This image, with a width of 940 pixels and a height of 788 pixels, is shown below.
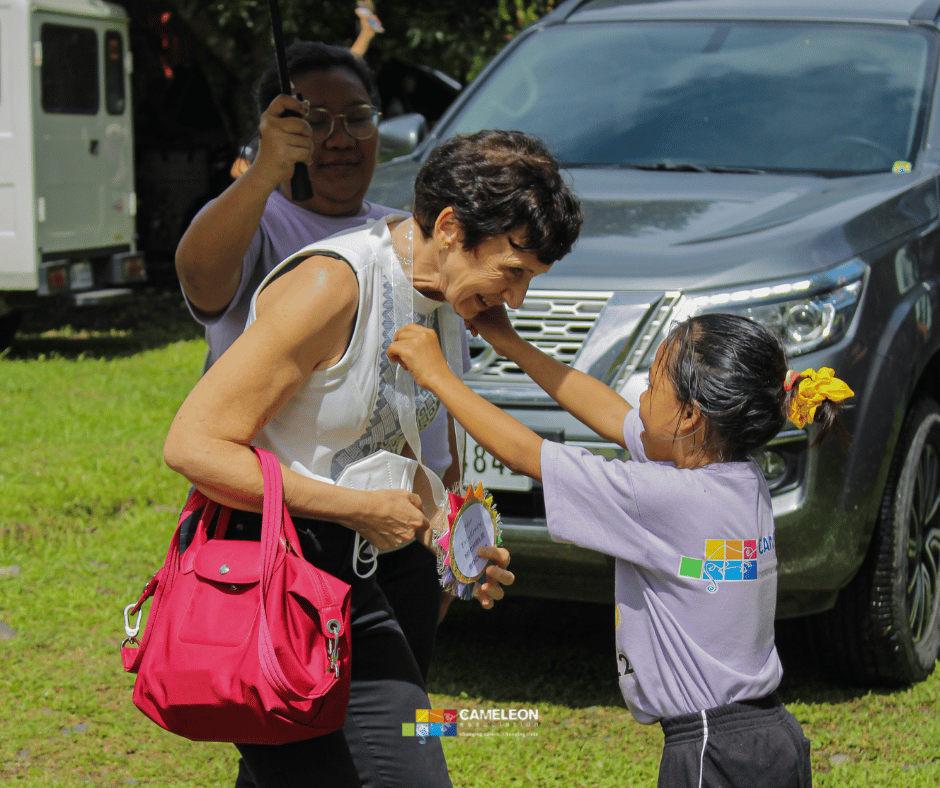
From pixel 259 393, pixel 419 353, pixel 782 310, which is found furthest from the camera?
pixel 782 310

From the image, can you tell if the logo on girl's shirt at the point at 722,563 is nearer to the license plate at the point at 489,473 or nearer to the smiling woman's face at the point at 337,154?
the smiling woman's face at the point at 337,154

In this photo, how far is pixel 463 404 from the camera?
2121 mm

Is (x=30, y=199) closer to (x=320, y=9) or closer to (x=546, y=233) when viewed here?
(x=320, y=9)

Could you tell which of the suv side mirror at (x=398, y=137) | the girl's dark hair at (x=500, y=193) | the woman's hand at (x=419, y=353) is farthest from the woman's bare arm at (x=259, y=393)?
the suv side mirror at (x=398, y=137)

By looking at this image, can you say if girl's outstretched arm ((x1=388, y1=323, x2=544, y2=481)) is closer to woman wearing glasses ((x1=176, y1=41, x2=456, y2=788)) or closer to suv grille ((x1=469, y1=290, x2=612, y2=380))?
woman wearing glasses ((x1=176, y1=41, x2=456, y2=788))

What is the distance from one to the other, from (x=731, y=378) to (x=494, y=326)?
0.52 meters

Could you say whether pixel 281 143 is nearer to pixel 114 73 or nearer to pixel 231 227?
pixel 231 227


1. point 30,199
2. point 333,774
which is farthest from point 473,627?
point 30,199

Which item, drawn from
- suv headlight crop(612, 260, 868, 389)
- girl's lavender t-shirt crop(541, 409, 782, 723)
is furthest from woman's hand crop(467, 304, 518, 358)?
suv headlight crop(612, 260, 868, 389)

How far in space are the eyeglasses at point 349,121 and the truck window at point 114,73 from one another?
9.06 metres

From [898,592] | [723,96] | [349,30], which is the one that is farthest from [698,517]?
[349,30]

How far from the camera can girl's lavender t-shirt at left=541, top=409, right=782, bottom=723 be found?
7.01ft

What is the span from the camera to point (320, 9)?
12133 millimetres

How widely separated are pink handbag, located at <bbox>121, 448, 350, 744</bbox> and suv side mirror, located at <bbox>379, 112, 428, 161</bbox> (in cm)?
323
